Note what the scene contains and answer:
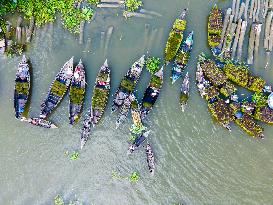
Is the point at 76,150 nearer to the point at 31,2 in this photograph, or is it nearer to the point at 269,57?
the point at 31,2

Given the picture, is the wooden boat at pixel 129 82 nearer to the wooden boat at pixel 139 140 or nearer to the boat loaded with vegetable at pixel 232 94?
the wooden boat at pixel 139 140

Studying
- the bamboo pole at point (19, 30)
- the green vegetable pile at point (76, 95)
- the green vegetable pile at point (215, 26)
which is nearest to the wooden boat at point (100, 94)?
the green vegetable pile at point (76, 95)

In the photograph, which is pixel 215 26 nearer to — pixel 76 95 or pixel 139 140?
pixel 139 140

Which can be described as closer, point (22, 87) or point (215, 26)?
point (215, 26)

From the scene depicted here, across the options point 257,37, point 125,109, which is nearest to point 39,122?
point 125,109

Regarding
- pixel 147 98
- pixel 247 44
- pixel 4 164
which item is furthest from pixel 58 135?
pixel 247 44

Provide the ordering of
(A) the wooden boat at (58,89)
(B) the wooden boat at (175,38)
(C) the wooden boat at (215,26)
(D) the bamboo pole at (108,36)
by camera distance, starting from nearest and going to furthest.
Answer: (C) the wooden boat at (215,26) < (B) the wooden boat at (175,38) < (A) the wooden boat at (58,89) < (D) the bamboo pole at (108,36)
